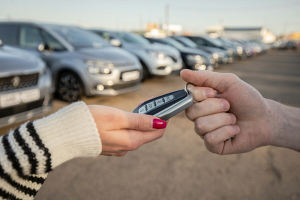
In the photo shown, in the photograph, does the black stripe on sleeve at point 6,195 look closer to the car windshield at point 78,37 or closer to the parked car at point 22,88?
the parked car at point 22,88

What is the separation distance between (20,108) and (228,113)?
8.22ft

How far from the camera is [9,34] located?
14.6 ft

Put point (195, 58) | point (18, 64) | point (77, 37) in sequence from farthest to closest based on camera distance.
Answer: point (195, 58) → point (77, 37) → point (18, 64)

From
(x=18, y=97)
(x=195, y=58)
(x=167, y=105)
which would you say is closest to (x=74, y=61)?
(x=18, y=97)

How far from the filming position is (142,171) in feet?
7.20

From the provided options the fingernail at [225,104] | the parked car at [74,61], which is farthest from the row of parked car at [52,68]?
the fingernail at [225,104]

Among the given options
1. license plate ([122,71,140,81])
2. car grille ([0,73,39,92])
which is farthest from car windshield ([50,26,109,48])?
car grille ([0,73,39,92])

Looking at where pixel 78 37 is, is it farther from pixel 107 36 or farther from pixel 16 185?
pixel 16 185

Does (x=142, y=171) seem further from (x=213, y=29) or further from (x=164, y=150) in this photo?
(x=213, y=29)

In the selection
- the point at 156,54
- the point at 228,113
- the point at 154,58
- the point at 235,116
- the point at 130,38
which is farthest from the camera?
the point at 130,38

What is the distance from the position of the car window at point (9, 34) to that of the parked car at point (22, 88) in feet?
5.44

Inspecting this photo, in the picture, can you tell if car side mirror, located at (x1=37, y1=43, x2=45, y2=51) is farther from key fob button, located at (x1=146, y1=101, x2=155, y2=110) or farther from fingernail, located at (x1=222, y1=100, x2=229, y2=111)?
fingernail, located at (x1=222, y1=100, x2=229, y2=111)

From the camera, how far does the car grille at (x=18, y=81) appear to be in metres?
2.50

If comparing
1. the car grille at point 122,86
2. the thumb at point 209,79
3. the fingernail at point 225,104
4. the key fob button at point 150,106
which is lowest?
the car grille at point 122,86
